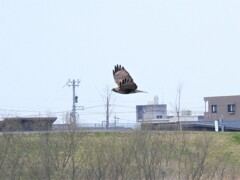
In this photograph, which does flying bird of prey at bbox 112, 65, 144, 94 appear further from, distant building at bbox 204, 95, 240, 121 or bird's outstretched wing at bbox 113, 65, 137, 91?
distant building at bbox 204, 95, 240, 121

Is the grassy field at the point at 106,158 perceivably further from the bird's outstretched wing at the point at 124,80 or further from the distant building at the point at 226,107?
the distant building at the point at 226,107

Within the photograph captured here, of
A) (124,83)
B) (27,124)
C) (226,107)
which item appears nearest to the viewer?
(124,83)

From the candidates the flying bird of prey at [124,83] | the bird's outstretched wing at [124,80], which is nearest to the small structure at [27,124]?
the bird's outstretched wing at [124,80]

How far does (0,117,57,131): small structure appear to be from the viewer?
3450cm

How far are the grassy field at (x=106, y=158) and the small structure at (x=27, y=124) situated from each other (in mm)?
858

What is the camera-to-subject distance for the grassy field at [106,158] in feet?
103

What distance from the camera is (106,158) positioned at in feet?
108

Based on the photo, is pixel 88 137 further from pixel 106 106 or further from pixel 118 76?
pixel 118 76

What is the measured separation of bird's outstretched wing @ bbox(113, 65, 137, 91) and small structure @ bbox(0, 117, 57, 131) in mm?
24155

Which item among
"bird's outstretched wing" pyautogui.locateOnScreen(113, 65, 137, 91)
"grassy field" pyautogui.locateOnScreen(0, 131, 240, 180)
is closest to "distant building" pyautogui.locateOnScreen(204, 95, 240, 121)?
"grassy field" pyautogui.locateOnScreen(0, 131, 240, 180)

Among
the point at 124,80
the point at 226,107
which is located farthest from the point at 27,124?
the point at 226,107

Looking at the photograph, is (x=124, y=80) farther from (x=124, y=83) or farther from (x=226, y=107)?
(x=226, y=107)

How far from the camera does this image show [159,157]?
3450 cm

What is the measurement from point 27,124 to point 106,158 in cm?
625
